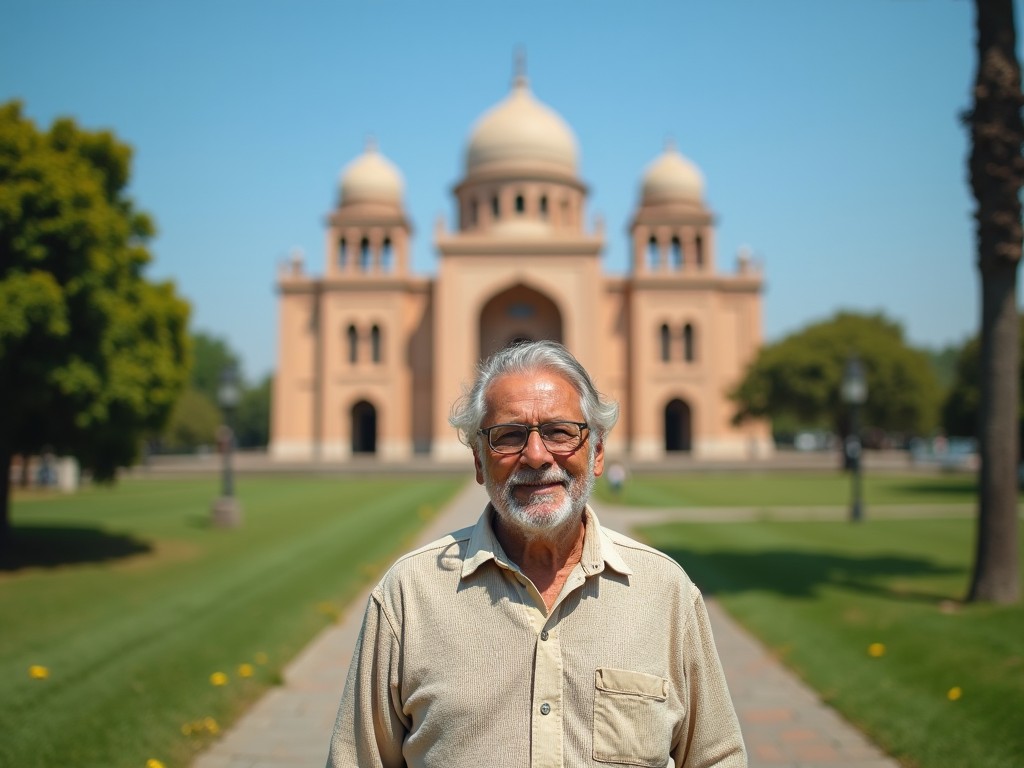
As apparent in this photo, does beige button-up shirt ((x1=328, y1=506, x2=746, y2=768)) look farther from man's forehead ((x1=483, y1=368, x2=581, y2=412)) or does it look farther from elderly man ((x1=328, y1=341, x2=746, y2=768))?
man's forehead ((x1=483, y1=368, x2=581, y2=412))

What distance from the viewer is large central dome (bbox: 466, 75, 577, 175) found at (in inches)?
1642

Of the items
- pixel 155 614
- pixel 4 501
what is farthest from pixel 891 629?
pixel 4 501

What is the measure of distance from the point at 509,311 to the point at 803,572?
108 feet

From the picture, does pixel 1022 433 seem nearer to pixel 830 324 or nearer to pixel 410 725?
pixel 830 324

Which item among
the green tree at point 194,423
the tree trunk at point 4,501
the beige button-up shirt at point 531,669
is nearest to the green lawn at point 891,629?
the beige button-up shirt at point 531,669

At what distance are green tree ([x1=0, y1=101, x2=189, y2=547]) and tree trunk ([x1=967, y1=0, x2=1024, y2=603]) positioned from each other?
30.9 ft

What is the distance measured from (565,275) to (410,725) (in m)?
36.6

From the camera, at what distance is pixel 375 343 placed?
40406mm

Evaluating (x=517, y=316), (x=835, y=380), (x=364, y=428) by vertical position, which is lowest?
(x=364, y=428)

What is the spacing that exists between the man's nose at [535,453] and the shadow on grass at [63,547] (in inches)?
399

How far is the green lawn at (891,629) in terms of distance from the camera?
4785 millimetres

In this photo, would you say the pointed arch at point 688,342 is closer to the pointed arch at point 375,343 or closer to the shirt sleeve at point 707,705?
the pointed arch at point 375,343

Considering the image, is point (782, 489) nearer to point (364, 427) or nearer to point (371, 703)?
point (371, 703)

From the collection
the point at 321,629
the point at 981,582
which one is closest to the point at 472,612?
the point at 321,629
